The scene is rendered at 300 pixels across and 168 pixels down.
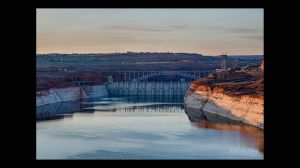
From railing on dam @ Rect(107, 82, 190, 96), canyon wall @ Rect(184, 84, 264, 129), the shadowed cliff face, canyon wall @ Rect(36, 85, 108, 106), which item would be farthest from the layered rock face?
railing on dam @ Rect(107, 82, 190, 96)

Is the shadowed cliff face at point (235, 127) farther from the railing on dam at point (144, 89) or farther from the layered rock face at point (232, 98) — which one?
the railing on dam at point (144, 89)

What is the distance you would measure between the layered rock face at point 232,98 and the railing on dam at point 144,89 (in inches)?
711

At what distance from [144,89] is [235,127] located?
37001 millimetres

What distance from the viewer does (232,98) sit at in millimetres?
29531

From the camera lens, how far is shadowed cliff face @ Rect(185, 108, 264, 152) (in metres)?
18.1

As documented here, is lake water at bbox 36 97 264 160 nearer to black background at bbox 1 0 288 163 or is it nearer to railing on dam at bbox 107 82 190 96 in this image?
black background at bbox 1 0 288 163

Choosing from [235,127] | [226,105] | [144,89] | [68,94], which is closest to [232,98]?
[226,105]

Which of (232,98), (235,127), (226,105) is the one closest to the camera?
(235,127)
